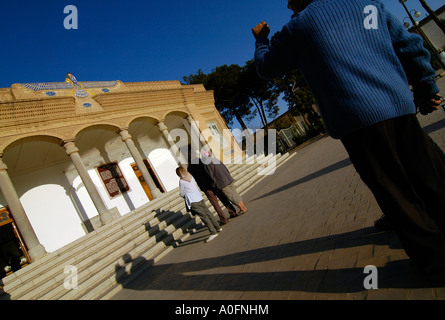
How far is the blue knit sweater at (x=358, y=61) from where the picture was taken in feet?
4.80

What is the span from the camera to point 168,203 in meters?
9.58

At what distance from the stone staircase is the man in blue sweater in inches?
202

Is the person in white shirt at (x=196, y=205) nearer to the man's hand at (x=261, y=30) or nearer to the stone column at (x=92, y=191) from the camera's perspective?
the man's hand at (x=261, y=30)

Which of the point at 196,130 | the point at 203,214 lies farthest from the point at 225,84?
the point at 203,214

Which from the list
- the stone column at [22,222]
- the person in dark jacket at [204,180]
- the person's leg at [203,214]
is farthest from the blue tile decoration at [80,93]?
the person's leg at [203,214]

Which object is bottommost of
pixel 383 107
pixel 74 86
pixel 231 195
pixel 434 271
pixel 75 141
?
pixel 434 271

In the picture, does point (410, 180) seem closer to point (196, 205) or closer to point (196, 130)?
point (196, 205)

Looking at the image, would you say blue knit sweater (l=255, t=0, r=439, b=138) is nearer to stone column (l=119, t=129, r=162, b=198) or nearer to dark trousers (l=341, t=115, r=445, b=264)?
dark trousers (l=341, t=115, r=445, b=264)

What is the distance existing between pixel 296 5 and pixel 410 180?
1.40 meters

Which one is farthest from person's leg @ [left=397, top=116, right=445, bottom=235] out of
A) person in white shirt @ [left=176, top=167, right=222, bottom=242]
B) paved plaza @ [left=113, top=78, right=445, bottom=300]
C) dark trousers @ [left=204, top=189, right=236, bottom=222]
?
dark trousers @ [left=204, top=189, right=236, bottom=222]

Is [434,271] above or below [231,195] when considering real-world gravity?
below

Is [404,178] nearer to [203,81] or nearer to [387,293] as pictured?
[387,293]

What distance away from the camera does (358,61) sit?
4.84 feet

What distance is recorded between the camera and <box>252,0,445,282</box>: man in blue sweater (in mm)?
1448
